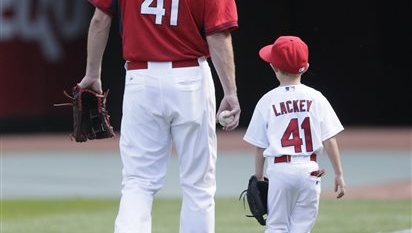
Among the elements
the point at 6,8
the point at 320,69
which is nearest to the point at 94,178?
the point at 6,8

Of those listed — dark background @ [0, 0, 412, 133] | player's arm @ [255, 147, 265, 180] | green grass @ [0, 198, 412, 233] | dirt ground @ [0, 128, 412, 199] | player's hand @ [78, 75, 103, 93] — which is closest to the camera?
player's hand @ [78, 75, 103, 93]

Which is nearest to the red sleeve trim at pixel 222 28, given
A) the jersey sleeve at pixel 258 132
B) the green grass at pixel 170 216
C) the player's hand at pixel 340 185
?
the jersey sleeve at pixel 258 132

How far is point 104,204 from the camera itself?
12.9m

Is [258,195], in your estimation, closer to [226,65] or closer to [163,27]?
[226,65]

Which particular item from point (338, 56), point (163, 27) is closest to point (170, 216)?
point (163, 27)

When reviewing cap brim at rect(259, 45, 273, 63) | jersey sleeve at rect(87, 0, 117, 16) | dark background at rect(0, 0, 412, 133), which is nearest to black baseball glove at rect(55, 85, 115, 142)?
jersey sleeve at rect(87, 0, 117, 16)

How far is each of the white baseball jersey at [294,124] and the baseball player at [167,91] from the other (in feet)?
1.10

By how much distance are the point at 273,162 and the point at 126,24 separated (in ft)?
3.89

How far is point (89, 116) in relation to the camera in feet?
22.7

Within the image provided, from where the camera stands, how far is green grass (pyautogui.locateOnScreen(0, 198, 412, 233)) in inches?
403

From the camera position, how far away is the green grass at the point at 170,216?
10242mm

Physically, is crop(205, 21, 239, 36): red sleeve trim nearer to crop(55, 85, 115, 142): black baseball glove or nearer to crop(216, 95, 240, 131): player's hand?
crop(216, 95, 240, 131): player's hand

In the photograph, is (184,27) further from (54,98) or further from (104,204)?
(54,98)

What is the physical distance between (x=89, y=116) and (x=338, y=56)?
1703 centimetres
